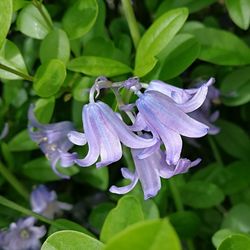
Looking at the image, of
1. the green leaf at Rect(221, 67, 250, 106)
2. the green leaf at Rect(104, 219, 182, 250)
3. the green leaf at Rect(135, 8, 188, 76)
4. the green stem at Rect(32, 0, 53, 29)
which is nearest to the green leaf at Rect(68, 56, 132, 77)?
the green leaf at Rect(135, 8, 188, 76)

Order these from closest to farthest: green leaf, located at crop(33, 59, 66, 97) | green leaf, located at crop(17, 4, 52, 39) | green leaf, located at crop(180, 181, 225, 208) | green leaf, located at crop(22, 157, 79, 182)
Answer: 1. green leaf, located at crop(33, 59, 66, 97)
2. green leaf, located at crop(17, 4, 52, 39)
3. green leaf, located at crop(180, 181, 225, 208)
4. green leaf, located at crop(22, 157, 79, 182)

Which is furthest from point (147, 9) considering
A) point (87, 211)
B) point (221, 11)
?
point (87, 211)

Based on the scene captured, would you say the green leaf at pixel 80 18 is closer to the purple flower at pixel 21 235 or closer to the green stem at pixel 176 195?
the green stem at pixel 176 195

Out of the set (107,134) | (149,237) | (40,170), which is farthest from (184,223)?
(149,237)

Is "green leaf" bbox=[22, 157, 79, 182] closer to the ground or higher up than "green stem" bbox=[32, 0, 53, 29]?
closer to the ground

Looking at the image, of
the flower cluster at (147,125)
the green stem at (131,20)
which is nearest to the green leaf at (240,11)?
the green stem at (131,20)

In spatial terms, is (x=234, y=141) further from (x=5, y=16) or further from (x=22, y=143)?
(x=5, y=16)

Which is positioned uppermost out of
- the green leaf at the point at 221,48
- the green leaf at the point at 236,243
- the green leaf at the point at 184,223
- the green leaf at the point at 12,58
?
the green leaf at the point at 236,243

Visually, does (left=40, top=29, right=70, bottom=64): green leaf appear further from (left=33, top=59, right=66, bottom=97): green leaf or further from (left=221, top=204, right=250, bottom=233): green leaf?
(left=221, top=204, right=250, bottom=233): green leaf
